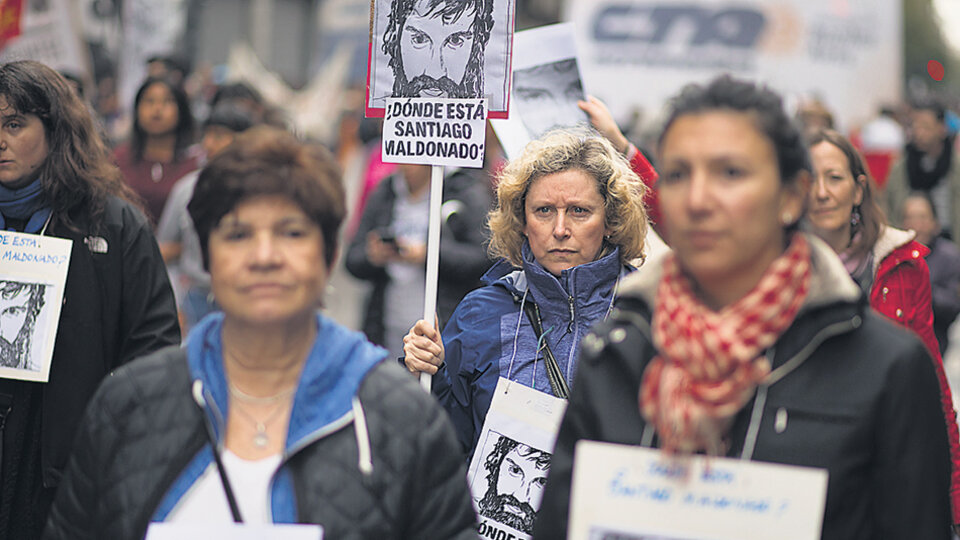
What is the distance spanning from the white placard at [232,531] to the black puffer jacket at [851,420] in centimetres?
55

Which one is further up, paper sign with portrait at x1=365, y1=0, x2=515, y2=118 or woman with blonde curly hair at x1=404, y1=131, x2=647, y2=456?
paper sign with portrait at x1=365, y1=0, x2=515, y2=118

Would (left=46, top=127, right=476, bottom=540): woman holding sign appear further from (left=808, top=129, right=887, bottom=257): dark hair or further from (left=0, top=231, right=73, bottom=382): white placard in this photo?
(left=808, top=129, right=887, bottom=257): dark hair

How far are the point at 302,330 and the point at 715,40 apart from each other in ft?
55.8

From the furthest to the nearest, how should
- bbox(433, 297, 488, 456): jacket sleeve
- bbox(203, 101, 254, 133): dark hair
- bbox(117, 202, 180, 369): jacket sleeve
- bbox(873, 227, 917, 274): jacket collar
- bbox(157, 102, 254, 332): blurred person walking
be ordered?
1. bbox(203, 101, 254, 133): dark hair
2. bbox(157, 102, 254, 332): blurred person walking
3. bbox(873, 227, 917, 274): jacket collar
4. bbox(117, 202, 180, 369): jacket sleeve
5. bbox(433, 297, 488, 456): jacket sleeve

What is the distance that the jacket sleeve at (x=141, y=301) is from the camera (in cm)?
408

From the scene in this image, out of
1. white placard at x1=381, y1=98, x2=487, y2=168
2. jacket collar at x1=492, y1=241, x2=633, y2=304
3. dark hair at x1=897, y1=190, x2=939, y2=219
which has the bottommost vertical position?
jacket collar at x1=492, y1=241, x2=633, y2=304

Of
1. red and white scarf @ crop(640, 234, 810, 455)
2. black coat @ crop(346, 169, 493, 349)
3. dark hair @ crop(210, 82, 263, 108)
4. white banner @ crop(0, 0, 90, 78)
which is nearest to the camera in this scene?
red and white scarf @ crop(640, 234, 810, 455)

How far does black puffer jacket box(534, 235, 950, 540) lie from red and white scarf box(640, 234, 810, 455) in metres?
0.06

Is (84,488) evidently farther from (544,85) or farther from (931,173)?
(931,173)

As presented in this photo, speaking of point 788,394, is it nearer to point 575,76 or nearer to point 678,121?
point 678,121

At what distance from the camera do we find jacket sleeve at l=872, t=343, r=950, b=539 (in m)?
2.37

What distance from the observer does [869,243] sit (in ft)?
14.9

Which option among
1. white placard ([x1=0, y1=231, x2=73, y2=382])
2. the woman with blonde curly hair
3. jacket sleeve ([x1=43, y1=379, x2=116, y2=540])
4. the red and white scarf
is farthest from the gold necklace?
white placard ([x1=0, y1=231, x2=73, y2=382])

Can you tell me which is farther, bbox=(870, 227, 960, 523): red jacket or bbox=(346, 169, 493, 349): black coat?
→ bbox=(346, 169, 493, 349): black coat
